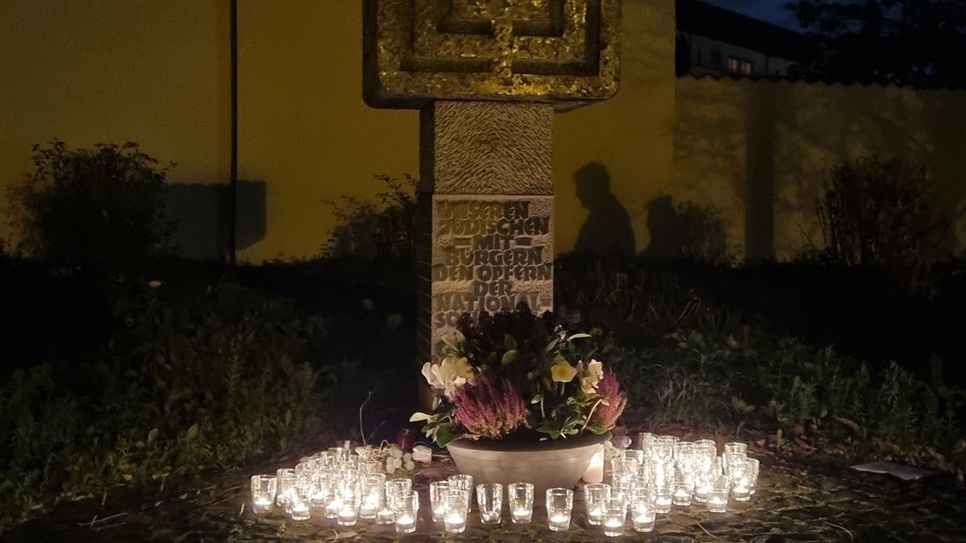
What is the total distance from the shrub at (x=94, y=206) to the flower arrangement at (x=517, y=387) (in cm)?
429

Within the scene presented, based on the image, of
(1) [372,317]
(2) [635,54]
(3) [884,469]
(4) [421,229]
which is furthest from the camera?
(2) [635,54]

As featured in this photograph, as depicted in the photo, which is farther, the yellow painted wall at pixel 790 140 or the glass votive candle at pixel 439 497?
the yellow painted wall at pixel 790 140

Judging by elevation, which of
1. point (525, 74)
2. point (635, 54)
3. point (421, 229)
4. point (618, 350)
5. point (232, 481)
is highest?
point (635, 54)

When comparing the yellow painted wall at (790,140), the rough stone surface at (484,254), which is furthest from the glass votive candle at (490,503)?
the yellow painted wall at (790,140)

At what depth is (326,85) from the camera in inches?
396

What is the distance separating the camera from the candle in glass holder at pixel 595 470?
17.2 feet

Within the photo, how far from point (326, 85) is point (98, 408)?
16.3ft

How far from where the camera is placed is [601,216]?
35.9 feet

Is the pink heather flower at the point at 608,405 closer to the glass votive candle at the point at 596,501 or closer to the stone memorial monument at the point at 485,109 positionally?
the glass votive candle at the point at 596,501

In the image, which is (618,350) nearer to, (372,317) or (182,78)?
(372,317)

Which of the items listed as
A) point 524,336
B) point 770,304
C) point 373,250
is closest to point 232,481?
point 524,336

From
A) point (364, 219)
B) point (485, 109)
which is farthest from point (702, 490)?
point (364, 219)

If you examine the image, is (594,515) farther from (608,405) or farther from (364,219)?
(364,219)

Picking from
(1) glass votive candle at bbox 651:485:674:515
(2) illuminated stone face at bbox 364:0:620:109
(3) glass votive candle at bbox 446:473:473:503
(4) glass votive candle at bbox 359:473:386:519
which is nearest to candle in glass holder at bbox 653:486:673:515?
(1) glass votive candle at bbox 651:485:674:515
